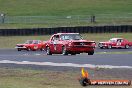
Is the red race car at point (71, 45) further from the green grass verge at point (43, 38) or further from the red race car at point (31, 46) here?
the green grass verge at point (43, 38)

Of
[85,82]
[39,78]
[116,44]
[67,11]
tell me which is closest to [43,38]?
[116,44]

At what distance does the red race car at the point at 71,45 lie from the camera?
1058 inches

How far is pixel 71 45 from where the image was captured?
2673cm

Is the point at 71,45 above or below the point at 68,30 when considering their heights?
above

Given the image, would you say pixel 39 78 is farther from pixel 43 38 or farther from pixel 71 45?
pixel 43 38

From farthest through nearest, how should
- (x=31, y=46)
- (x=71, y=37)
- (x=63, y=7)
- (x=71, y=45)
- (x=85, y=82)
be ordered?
(x=63, y=7), (x=31, y=46), (x=71, y=37), (x=71, y=45), (x=85, y=82)

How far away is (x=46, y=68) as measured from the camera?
18500mm

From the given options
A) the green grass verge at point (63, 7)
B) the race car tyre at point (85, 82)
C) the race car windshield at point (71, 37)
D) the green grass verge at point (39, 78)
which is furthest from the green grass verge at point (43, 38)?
the race car tyre at point (85, 82)

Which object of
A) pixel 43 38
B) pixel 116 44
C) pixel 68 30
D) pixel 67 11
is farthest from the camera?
pixel 67 11

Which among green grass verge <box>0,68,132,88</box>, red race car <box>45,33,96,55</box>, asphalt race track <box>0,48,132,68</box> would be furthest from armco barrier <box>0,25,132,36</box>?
green grass verge <box>0,68,132,88</box>

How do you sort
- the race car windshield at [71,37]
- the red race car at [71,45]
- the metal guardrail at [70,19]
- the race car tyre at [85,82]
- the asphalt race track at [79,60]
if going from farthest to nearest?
the metal guardrail at [70,19] < the race car windshield at [71,37] < the red race car at [71,45] < the asphalt race track at [79,60] < the race car tyre at [85,82]

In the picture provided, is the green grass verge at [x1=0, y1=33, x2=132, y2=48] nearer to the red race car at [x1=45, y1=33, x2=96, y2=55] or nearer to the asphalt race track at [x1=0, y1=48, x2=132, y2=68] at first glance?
the red race car at [x1=45, y1=33, x2=96, y2=55]

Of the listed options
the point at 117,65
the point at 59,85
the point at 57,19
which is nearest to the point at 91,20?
the point at 57,19

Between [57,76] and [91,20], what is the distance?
3955cm
